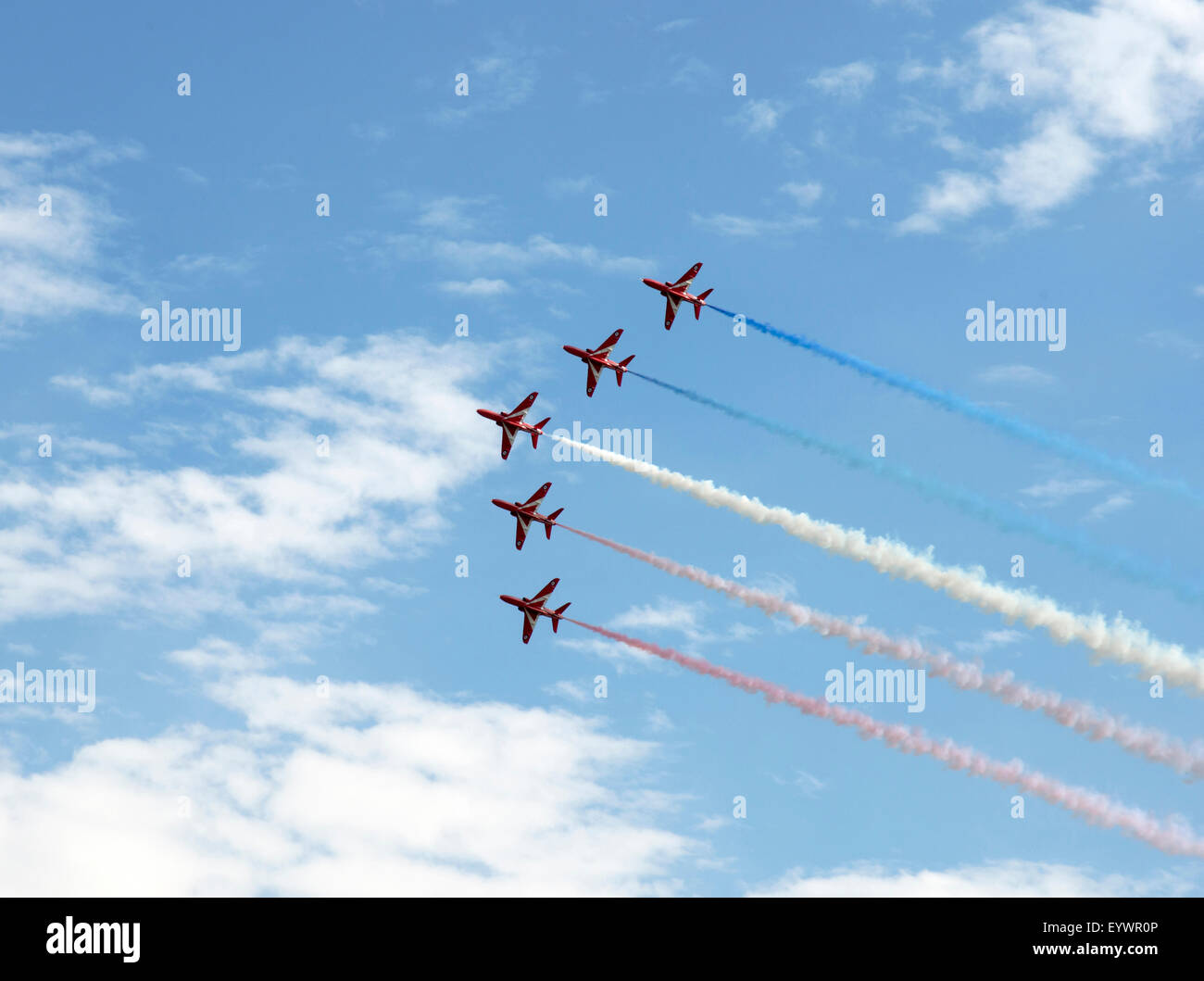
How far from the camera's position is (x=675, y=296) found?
153m

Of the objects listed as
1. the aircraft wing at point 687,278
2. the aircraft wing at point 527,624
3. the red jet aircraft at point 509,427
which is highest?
the aircraft wing at point 687,278

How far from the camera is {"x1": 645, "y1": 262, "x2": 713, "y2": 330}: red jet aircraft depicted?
153 m

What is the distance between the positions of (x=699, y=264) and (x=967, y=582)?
4015 centimetres

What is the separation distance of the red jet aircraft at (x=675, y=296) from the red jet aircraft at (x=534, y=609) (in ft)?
79.6

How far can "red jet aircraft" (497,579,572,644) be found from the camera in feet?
491

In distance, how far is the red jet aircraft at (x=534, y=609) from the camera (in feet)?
491

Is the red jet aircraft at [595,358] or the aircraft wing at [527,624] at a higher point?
the red jet aircraft at [595,358]

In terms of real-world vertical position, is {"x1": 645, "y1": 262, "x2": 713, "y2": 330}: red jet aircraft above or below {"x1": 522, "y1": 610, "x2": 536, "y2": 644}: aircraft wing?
above

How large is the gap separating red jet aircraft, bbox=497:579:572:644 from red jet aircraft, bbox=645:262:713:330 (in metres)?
24.3

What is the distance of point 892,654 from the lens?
5094 inches

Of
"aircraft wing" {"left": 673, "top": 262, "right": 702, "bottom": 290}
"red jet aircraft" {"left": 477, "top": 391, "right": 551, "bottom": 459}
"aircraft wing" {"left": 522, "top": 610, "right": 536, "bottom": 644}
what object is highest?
"aircraft wing" {"left": 673, "top": 262, "right": 702, "bottom": 290}

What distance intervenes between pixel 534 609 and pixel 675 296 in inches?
1121
